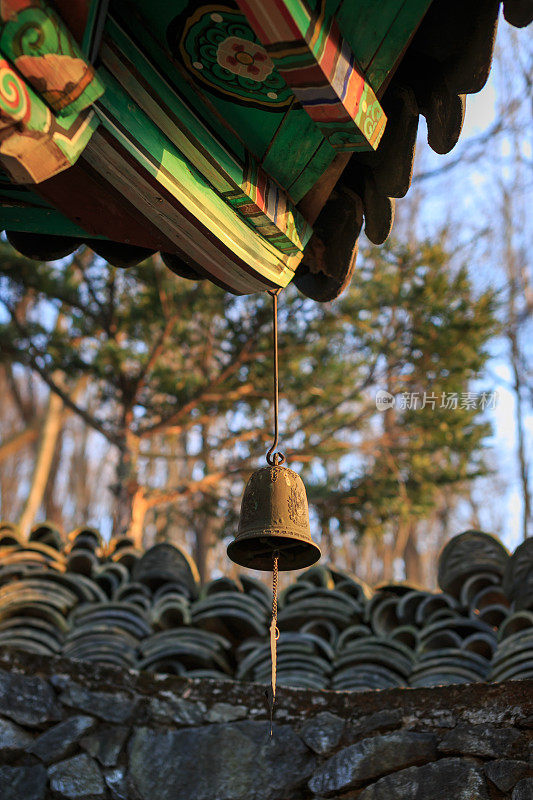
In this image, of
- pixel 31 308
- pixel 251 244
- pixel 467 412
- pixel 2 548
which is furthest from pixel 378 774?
pixel 31 308

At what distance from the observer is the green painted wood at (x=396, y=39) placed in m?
2.57

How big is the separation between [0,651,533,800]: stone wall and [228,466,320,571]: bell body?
0.72m

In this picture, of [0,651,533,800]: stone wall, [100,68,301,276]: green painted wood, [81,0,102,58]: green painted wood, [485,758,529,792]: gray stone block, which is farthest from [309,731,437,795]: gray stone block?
[81,0,102,58]: green painted wood

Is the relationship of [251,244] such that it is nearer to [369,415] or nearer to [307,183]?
[307,183]

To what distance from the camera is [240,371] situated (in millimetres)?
9781

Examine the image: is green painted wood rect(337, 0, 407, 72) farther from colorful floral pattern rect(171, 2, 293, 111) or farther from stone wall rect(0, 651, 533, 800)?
stone wall rect(0, 651, 533, 800)

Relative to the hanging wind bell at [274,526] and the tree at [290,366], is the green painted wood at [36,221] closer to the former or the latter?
the hanging wind bell at [274,526]

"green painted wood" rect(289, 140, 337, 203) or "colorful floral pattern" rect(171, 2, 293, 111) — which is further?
"green painted wood" rect(289, 140, 337, 203)

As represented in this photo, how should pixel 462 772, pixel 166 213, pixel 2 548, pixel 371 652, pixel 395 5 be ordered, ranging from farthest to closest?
pixel 2 548, pixel 371 652, pixel 462 772, pixel 166 213, pixel 395 5

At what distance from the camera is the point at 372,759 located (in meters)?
3.43

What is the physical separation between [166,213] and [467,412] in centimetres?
721

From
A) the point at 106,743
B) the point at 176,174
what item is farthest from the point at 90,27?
the point at 106,743

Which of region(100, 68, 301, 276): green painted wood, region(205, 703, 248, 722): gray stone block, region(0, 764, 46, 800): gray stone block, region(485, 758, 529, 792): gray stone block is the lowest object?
region(0, 764, 46, 800): gray stone block

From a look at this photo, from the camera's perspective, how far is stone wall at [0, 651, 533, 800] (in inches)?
130
